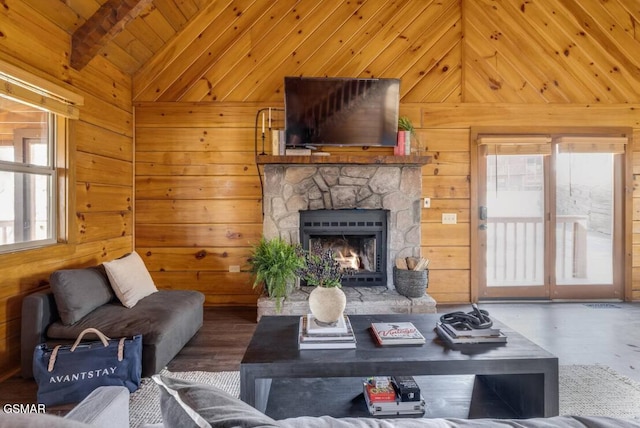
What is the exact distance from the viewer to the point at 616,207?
4.30m

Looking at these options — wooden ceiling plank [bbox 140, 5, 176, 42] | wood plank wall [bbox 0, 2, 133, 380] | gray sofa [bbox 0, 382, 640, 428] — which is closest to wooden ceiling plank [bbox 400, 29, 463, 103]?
wooden ceiling plank [bbox 140, 5, 176, 42]

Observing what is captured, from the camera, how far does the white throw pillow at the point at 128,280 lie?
2832mm

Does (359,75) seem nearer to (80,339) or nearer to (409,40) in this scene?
(409,40)

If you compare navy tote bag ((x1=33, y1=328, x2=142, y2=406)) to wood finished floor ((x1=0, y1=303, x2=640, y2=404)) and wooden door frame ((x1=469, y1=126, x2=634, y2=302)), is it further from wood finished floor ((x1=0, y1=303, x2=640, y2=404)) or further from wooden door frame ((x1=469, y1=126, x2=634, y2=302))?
wooden door frame ((x1=469, y1=126, x2=634, y2=302))

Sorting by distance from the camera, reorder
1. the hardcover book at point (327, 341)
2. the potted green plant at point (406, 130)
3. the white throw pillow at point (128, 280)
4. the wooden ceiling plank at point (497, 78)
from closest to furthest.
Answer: the hardcover book at point (327, 341) < the white throw pillow at point (128, 280) < the potted green plant at point (406, 130) < the wooden ceiling plank at point (497, 78)

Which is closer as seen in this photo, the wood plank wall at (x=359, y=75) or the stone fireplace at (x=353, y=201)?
the stone fireplace at (x=353, y=201)

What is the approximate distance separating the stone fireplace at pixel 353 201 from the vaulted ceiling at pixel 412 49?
908 millimetres

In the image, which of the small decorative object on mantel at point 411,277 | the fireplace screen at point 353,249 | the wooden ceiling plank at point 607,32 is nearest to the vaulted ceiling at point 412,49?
the wooden ceiling plank at point 607,32

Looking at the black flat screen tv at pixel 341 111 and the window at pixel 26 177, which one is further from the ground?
the black flat screen tv at pixel 341 111

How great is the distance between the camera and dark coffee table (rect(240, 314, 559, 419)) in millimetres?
1623

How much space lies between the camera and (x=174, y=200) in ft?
13.4

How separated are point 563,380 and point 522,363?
1080mm

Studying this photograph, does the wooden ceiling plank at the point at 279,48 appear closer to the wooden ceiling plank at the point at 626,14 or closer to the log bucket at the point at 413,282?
the log bucket at the point at 413,282

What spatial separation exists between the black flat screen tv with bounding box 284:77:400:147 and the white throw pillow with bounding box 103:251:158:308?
6.05ft
